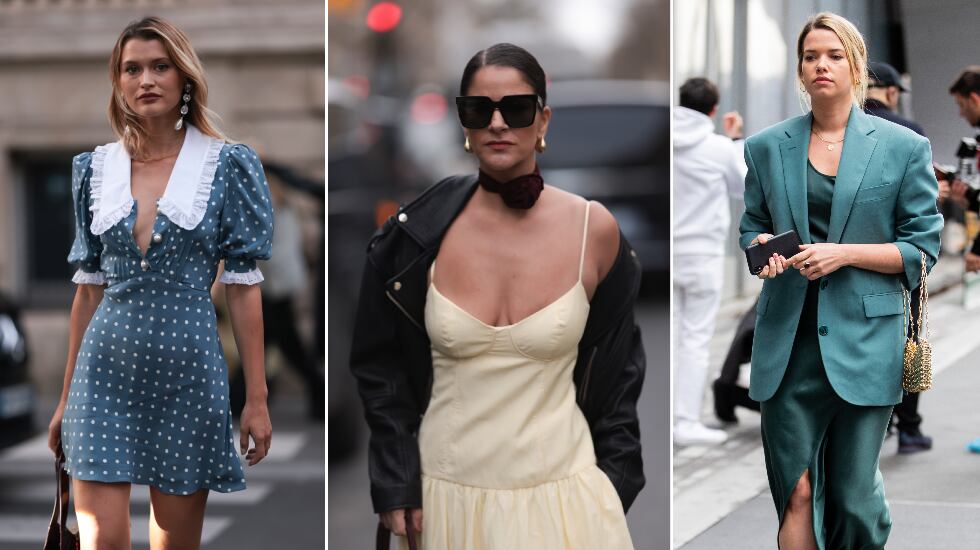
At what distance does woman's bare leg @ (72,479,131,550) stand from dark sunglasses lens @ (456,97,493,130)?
4.47 feet

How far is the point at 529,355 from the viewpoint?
331 cm

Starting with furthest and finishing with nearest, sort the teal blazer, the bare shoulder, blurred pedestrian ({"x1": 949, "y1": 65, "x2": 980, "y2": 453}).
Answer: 1. blurred pedestrian ({"x1": 949, "y1": 65, "x2": 980, "y2": 453})
2. the teal blazer
3. the bare shoulder

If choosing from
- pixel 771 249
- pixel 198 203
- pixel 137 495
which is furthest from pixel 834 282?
pixel 137 495

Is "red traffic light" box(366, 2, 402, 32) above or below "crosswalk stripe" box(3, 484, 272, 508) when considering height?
above

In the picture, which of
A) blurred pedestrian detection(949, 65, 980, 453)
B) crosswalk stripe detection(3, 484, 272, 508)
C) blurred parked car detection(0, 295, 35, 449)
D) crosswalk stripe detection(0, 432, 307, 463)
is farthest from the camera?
crosswalk stripe detection(0, 432, 307, 463)

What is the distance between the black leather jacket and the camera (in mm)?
3379

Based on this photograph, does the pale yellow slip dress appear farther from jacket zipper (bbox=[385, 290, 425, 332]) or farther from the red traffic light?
the red traffic light

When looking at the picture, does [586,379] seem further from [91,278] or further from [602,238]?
[91,278]

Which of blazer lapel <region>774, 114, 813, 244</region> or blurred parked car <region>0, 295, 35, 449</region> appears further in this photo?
blurred parked car <region>0, 295, 35, 449</region>

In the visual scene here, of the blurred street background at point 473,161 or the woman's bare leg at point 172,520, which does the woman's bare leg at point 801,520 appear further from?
the blurred street background at point 473,161

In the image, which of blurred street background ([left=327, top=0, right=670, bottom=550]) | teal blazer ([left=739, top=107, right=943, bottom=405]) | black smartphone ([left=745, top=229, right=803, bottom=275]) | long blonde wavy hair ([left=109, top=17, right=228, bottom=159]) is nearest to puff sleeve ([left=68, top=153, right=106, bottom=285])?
long blonde wavy hair ([left=109, top=17, right=228, bottom=159])

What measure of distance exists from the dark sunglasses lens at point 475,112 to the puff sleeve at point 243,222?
76 cm

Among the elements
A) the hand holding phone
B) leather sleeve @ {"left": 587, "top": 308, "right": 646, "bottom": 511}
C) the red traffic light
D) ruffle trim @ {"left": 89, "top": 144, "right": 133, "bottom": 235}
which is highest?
the red traffic light

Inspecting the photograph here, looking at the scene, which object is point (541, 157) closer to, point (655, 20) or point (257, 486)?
point (655, 20)
